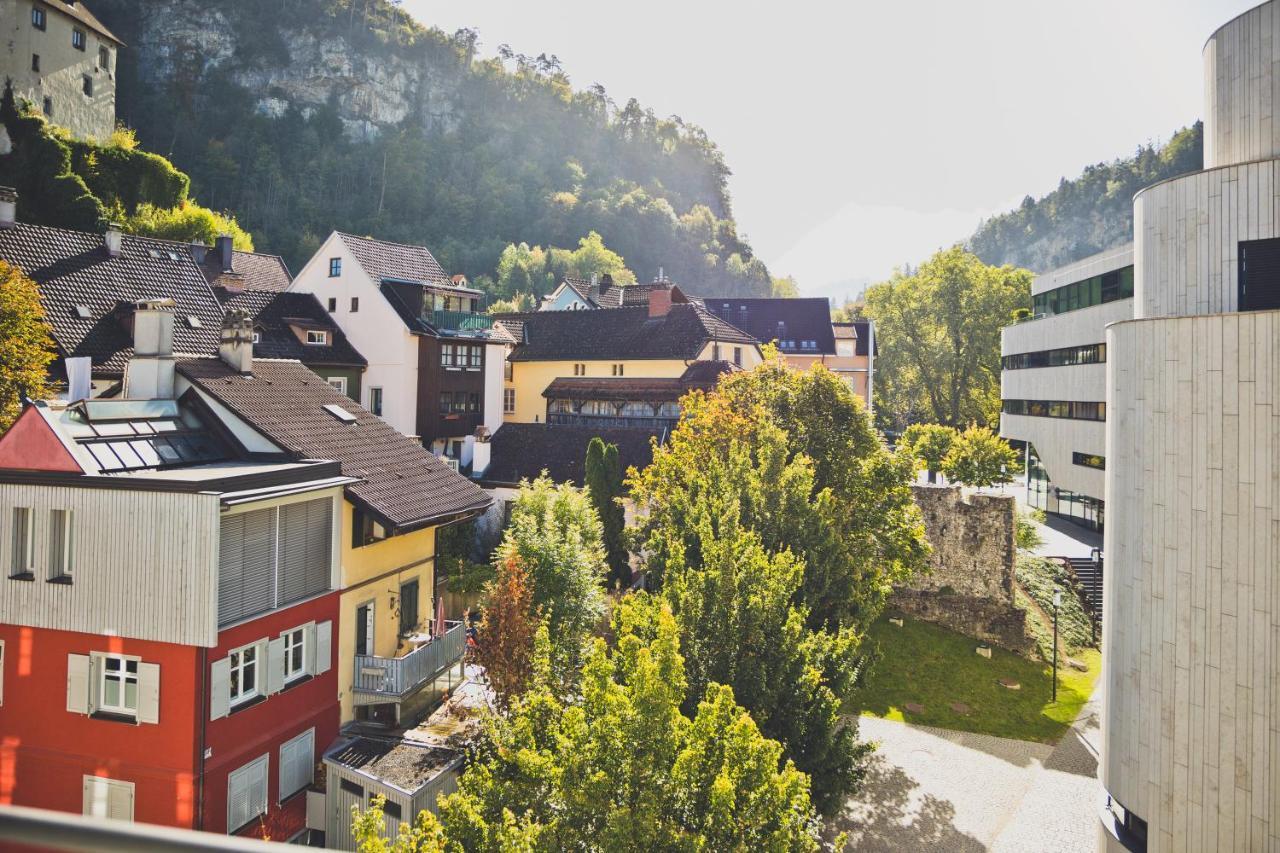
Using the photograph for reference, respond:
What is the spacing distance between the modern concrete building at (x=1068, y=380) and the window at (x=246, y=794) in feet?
110

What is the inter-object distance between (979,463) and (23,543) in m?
33.2

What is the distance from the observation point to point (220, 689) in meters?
12.8

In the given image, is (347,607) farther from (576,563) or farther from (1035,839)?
(1035,839)

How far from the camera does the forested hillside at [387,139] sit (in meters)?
89.5

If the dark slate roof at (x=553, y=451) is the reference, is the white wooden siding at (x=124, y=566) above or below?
below

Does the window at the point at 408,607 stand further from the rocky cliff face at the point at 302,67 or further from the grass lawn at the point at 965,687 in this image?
the rocky cliff face at the point at 302,67

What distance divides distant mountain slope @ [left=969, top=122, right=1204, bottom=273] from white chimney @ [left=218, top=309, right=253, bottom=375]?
13697 centimetres

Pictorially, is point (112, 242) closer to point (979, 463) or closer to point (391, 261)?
point (391, 261)

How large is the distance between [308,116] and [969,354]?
87.0m

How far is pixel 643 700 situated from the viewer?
8.88 metres

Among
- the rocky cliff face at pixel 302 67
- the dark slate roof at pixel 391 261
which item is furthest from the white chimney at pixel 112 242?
the rocky cliff face at pixel 302 67

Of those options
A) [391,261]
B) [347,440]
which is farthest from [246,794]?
[391,261]

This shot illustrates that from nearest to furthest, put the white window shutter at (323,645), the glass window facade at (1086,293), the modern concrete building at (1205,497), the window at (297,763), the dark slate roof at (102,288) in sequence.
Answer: the modern concrete building at (1205,497), the window at (297,763), the white window shutter at (323,645), the dark slate roof at (102,288), the glass window facade at (1086,293)

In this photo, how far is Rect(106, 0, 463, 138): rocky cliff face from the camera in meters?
93.4
